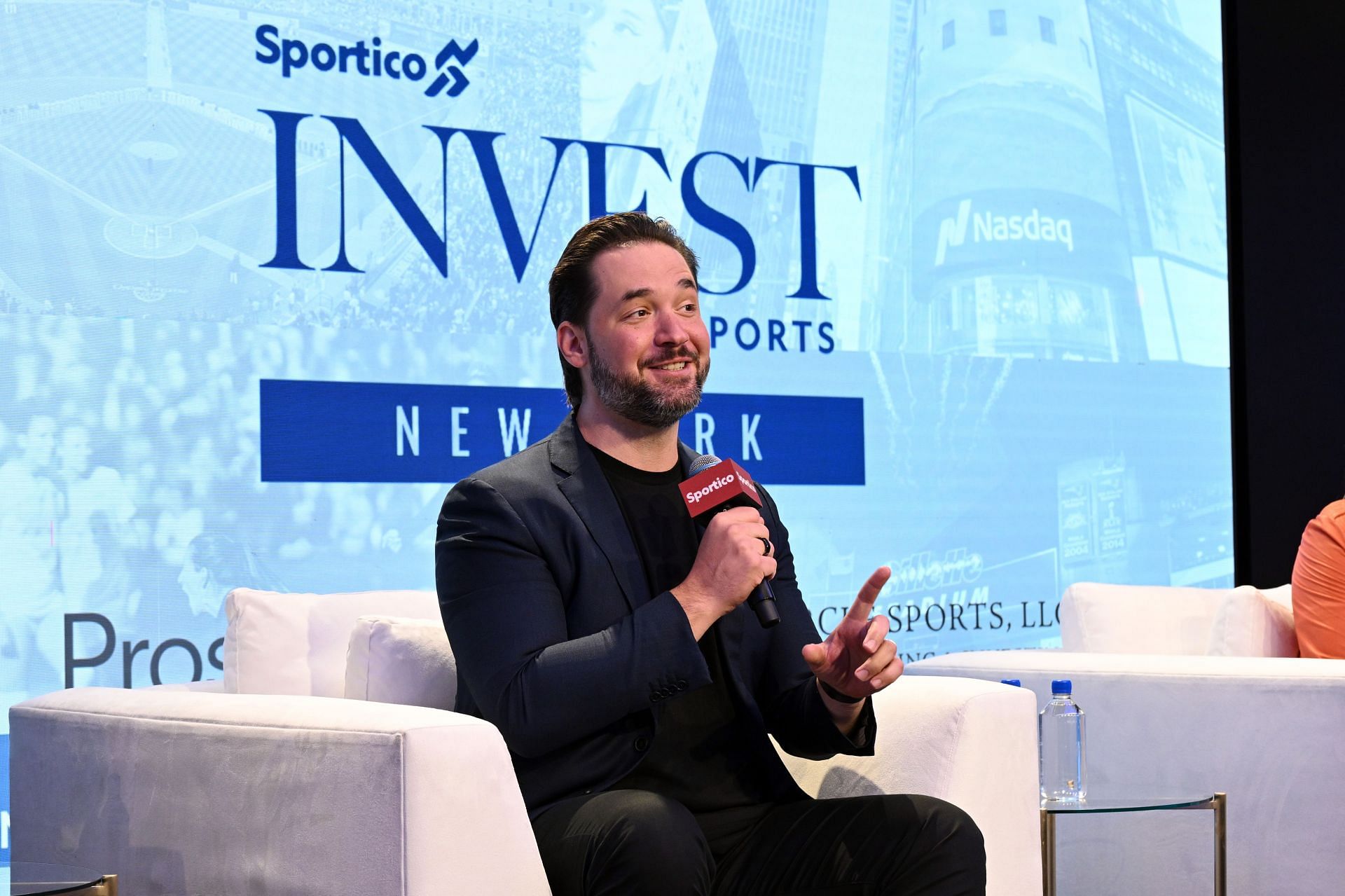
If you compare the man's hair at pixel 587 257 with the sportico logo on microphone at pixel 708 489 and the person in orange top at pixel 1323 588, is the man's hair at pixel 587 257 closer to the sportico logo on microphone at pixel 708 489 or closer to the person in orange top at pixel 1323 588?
the sportico logo on microphone at pixel 708 489

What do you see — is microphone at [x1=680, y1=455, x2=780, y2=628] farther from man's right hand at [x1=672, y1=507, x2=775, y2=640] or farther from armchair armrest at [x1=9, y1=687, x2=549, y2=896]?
A: armchair armrest at [x1=9, y1=687, x2=549, y2=896]

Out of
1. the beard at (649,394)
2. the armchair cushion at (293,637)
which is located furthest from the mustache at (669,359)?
the armchair cushion at (293,637)

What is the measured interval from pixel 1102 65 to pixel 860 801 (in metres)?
Answer: 3.68

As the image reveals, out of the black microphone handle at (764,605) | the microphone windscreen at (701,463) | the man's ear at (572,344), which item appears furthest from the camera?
the man's ear at (572,344)

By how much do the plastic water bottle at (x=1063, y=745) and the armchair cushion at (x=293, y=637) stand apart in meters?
1.23

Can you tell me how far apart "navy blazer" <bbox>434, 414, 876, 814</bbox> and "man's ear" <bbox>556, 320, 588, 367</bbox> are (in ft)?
0.40

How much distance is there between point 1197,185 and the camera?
5.19 m

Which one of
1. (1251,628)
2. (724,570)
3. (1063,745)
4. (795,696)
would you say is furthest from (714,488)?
(1251,628)

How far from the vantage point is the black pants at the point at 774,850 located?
1710 mm

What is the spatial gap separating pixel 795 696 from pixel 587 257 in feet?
2.39

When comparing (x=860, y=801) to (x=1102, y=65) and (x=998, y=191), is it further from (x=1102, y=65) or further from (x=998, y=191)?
(x=1102, y=65)

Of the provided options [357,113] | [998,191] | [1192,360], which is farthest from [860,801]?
[1192,360]

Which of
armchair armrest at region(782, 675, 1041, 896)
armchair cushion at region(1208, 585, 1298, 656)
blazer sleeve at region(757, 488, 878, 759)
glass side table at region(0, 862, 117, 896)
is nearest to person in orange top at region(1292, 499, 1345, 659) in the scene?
armchair cushion at region(1208, 585, 1298, 656)

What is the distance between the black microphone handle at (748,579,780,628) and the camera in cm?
184
